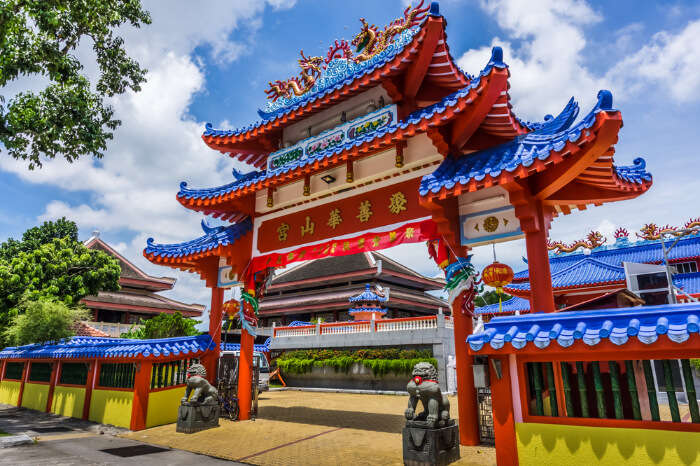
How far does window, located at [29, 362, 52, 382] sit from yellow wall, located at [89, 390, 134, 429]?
391 cm

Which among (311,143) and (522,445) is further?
(311,143)

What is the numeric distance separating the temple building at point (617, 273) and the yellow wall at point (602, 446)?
26.3ft

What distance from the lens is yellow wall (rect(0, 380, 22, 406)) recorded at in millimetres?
15688

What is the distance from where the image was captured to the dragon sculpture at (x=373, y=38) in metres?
9.52

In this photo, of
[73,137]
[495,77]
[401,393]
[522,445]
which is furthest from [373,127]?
[401,393]

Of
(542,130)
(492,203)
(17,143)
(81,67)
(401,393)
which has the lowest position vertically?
(401,393)

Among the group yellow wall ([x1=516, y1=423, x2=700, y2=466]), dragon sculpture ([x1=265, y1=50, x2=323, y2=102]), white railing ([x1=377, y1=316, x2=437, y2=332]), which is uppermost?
dragon sculpture ([x1=265, y1=50, x2=323, y2=102])

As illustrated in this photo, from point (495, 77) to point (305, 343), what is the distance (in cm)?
1830

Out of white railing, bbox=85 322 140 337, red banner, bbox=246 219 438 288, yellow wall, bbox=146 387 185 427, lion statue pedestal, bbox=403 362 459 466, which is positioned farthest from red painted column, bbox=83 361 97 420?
white railing, bbox=85 322 140 337

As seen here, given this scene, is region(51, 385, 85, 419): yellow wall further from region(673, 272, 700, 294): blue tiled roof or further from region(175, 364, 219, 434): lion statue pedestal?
region(673, 272, 700, 294): blue tiled roof

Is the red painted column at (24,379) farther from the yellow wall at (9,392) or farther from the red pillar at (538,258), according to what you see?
the red pillar at (538,258)

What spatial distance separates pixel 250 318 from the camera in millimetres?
11094

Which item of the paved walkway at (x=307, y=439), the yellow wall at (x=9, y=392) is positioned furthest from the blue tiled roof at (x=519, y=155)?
the yellow wall at (x=9, y=392)

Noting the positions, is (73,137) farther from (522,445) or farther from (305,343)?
(305,343)
